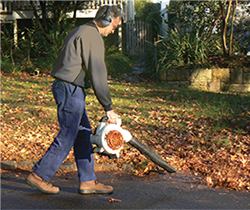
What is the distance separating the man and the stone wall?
7.48 m

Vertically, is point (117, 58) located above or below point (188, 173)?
above

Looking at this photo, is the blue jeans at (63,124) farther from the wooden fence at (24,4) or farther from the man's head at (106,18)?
the wooden fence at (24,4)

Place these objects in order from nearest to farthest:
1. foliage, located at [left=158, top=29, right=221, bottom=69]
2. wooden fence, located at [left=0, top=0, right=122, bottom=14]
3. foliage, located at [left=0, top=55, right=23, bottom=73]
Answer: foliage, located at [left=158, top=29, right=221, bottom=69] < foliage, located at [left=0, top=55, right=23, bottom=73] < wooden fence, located at [left=0, top=0, right=122, bottom=14]

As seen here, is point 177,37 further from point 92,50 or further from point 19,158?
point 92,50

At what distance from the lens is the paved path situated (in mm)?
3590

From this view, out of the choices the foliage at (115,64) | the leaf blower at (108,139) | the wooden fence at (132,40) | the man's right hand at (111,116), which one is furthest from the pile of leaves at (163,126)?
the wooden fence at (132,40)

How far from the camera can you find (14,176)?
461cm

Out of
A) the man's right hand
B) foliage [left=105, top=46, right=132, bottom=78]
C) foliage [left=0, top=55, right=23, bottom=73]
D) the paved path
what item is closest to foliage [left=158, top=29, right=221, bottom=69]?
foliage [left=105, top=46, right=132, bottom=78]

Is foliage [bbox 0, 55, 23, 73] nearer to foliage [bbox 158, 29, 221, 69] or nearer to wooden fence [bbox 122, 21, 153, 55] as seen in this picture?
foliage [bbox 158, 29, 221, 69]

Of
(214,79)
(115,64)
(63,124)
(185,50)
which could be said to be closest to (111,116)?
(63,124)

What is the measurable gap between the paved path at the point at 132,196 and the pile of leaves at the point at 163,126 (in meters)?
0.32

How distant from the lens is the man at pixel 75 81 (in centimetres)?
356

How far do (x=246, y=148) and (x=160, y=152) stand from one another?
1.33m

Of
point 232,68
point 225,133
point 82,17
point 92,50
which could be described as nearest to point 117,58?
point 232,68
